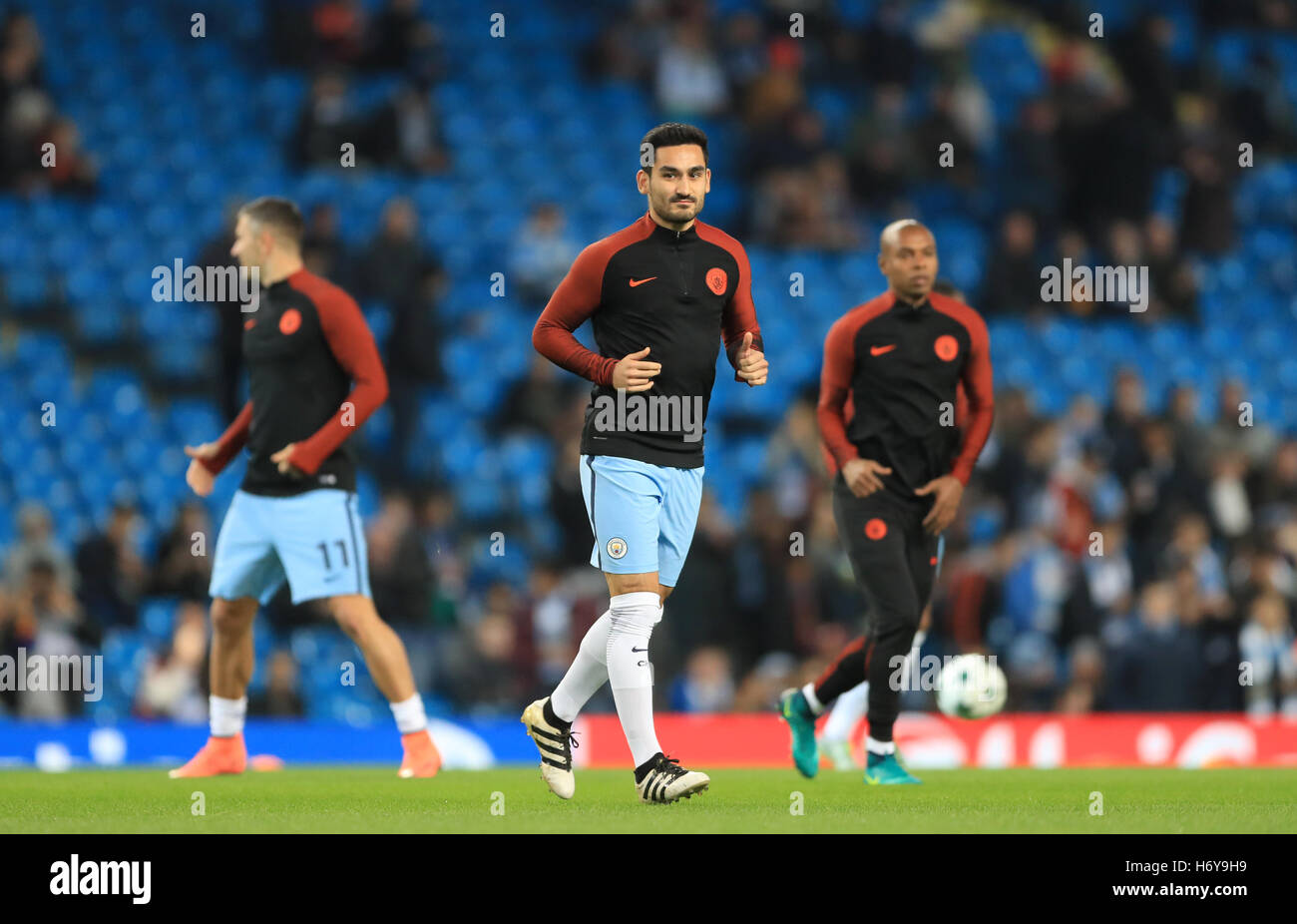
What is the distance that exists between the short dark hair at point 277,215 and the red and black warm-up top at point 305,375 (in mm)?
293

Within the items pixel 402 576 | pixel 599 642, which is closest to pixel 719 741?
pixel 402 576

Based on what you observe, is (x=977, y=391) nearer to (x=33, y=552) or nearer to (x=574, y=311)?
(x=574, y=311)

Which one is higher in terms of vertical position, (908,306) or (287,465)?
(908,306)

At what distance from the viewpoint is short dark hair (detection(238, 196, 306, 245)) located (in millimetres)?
9008

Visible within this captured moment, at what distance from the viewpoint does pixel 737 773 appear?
10320 mm

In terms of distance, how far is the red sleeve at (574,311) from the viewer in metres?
7.17

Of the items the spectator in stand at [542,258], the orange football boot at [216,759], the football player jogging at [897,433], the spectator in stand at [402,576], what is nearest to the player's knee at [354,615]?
the orange football boot at [216,759]

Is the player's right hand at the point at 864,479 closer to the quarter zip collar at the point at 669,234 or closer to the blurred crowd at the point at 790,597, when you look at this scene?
the quarter zip collar at the point at 669,234

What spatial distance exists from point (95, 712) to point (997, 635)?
266 inches

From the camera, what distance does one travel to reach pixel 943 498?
876 cm

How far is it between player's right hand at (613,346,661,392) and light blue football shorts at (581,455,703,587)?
31cm

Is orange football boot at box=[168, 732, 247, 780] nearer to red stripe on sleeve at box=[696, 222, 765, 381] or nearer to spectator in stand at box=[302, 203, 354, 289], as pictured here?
red stripe on sleeve at box=[696, 222, 765, 381]

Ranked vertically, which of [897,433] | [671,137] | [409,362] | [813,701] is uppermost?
[409,362]

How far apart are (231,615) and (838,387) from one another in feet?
10.4
